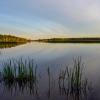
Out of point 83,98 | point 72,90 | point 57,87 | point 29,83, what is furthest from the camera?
point 29,83

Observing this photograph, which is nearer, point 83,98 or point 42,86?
point 83,98

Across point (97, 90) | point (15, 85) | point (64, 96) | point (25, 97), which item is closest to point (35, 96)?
point (25, 97)

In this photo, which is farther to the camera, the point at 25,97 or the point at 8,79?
the point at 8,79

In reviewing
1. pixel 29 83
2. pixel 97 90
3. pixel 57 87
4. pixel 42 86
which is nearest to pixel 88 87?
pixel 97 90

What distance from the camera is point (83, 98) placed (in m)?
8.41

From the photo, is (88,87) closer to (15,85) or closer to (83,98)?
(83,98)

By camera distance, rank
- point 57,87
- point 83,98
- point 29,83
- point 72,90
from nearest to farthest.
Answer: point 83,98, point 72,90, point 57,87, point 29,83

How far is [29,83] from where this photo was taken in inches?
422

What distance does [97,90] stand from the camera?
369 inches

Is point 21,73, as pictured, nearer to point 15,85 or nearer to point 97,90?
point 15,85

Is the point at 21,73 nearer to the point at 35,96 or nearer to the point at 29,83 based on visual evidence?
the point at 29,83

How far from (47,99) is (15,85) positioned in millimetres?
2585

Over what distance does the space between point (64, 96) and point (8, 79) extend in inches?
136

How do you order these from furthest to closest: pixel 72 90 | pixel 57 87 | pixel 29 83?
pixel 29 83, pixel 57 87, pixel 72 90
